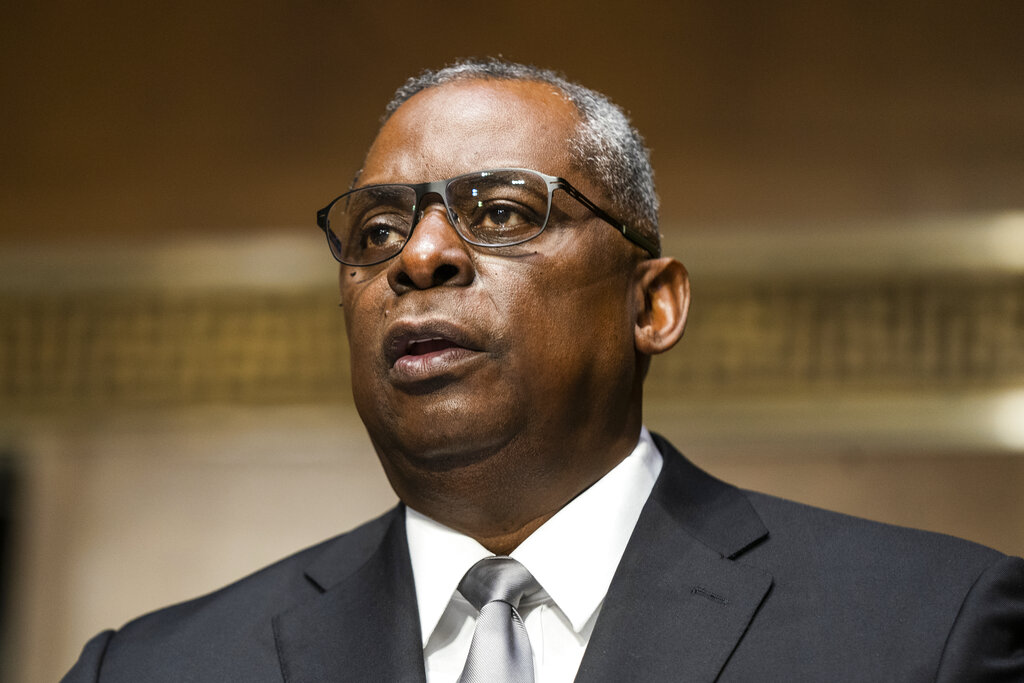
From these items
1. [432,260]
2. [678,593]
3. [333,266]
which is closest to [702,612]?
[678,593]

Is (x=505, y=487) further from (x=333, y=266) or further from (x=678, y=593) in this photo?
(x=333, y=266)

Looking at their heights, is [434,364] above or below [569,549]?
above

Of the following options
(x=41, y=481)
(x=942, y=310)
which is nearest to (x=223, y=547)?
(x=41, y=481)

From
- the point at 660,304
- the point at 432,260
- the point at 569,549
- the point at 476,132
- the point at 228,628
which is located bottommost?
the point at 228,628

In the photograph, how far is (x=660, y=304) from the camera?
1434 millimetres

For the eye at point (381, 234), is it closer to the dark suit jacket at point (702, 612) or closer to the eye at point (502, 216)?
the eye at point (502, 216)

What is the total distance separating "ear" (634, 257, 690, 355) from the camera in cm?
140

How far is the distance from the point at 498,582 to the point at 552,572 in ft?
0.19

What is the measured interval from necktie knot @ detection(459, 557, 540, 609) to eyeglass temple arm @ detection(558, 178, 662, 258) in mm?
390

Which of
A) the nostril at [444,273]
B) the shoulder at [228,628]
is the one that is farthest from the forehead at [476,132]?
the shoulder at [228,628]

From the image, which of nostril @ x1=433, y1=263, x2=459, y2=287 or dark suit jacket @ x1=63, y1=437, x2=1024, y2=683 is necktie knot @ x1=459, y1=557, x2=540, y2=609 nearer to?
dark suit jacket @ x1=63, y1=437, x2=1024, y2=683

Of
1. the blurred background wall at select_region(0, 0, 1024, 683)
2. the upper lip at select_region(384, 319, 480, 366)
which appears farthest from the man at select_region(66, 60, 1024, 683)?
the blurred background wall at select_region(0, 0, 1024, 683)

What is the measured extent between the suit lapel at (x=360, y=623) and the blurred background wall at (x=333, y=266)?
1.49 m

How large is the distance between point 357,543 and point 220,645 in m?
0.21
